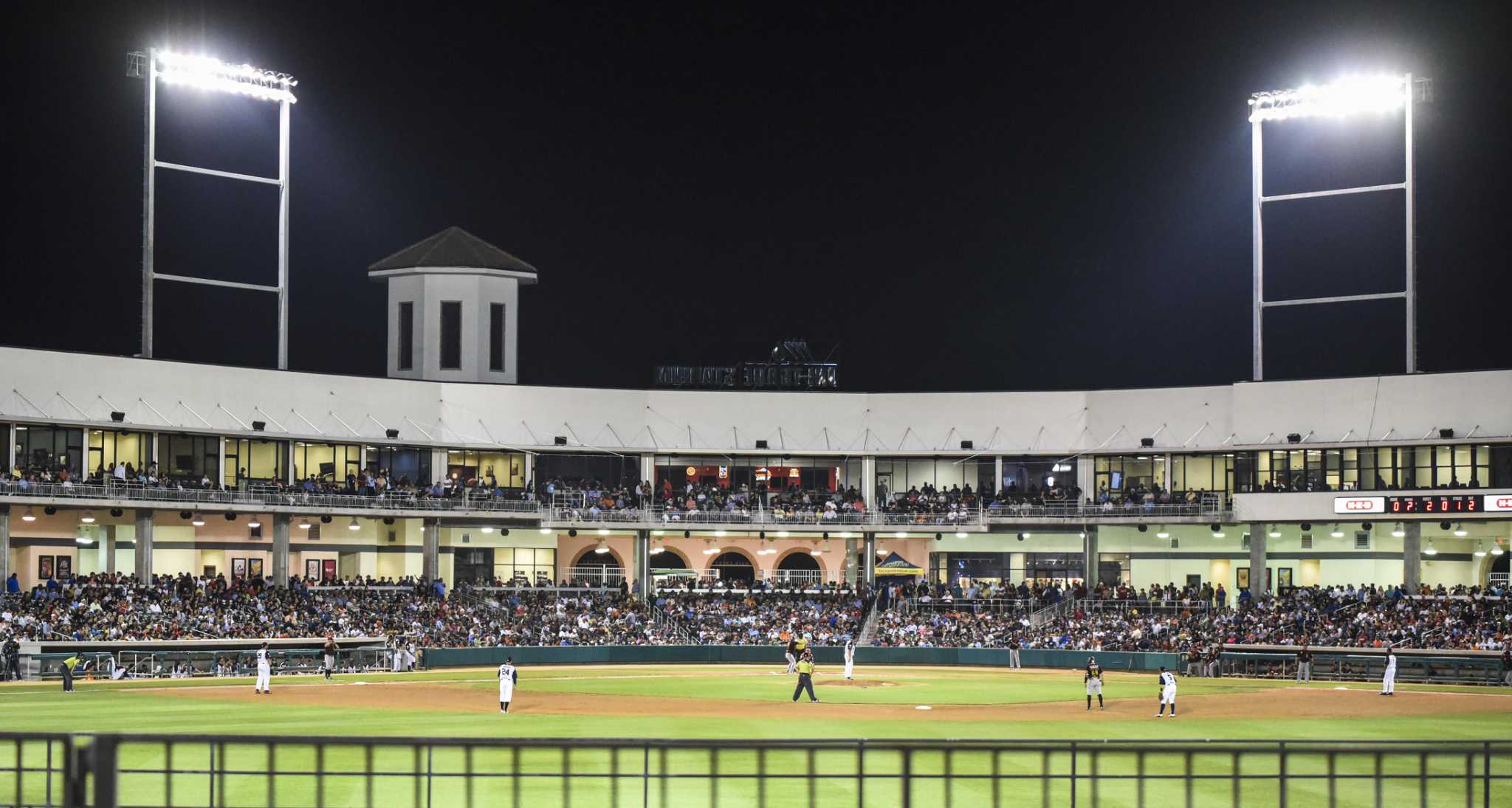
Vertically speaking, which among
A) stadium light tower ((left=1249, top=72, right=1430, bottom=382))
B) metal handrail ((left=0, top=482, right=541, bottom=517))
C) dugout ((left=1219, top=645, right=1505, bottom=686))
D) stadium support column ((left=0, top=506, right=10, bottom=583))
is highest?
stadium light tower ((left=1249, top=72, right=1430, bottom=382))

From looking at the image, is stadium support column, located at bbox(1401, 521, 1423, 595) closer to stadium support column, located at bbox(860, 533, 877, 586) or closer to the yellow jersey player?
stadium support column, located at bbox(860, 533, 877, 586)

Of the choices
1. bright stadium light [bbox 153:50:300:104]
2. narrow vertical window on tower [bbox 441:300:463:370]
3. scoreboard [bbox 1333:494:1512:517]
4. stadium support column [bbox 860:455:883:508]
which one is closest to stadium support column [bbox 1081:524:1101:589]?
stadium support column [bbox 860:455:883:508]

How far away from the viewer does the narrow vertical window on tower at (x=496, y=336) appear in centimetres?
7967

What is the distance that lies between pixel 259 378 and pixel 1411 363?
47.8 meters

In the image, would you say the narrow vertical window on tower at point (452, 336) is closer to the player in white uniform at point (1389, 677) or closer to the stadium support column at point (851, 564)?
the stadium support column at point (851, 564)

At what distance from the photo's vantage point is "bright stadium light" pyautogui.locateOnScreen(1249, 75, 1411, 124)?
220 ft

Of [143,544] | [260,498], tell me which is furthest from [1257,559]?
[143,544]

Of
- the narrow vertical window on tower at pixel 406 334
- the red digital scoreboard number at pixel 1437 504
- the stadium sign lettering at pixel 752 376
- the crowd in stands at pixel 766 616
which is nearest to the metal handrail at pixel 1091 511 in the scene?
the red digital scoreboard number at pixel 1437 504

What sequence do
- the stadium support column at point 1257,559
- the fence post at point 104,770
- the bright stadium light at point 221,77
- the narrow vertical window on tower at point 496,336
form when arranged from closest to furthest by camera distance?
1. the fence post at point 104,770
2. the bright stadium light at point 221,77
3. the stadium support column at point 1257,559
4. the narrow vertical window on tower at point 496,336

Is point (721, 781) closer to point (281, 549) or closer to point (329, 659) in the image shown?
point (329, 659)

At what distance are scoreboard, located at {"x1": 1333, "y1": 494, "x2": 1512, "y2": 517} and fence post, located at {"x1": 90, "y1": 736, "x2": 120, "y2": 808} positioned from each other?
2626 inches

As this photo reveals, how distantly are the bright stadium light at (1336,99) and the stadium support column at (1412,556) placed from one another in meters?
17.0

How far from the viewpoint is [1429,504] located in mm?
68812

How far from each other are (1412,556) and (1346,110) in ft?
59.6
